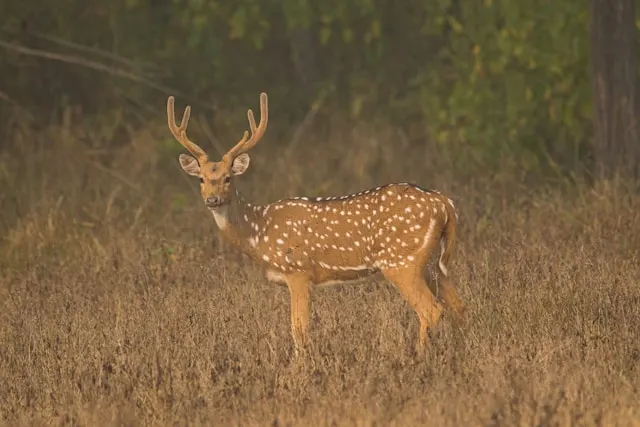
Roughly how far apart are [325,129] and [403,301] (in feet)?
28.6

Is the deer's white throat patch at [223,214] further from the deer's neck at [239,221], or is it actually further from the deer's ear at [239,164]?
the deer's ear at [239,164]

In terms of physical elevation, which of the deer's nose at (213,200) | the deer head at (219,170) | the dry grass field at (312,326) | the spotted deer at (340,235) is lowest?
the dry grass field at (312,326)

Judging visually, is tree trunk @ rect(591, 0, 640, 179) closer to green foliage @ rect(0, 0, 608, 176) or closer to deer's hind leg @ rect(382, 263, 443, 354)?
green foliage @ rect(0, 0, 608, 176)

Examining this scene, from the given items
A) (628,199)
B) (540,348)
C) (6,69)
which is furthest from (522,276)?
(6,69)

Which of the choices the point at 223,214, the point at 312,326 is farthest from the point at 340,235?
the point at 223,214

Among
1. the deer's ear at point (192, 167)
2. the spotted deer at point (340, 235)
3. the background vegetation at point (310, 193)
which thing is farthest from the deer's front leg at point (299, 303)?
the deer's ear at point (192, 167)

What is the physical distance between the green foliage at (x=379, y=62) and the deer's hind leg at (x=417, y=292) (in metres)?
Result: 4.54

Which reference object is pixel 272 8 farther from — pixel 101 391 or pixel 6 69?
pixel 101 391

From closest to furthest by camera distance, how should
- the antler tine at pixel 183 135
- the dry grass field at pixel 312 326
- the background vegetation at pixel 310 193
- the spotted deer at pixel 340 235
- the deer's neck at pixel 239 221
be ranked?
the dry grass field at pixel 312 326 → the background vegetation at pixel 310 193 → the spotted deer at pixel 340 235 → the deer's neck at pixel 239 221 → the antler tine at pixel 183 135

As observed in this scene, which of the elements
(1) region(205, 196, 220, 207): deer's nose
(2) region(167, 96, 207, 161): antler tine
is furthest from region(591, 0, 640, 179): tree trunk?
(1) region(205, 196, 220, 207): deer's nose

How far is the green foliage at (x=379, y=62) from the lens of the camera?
15094 millimetres

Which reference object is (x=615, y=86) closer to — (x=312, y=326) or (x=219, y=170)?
(x=219, y=170)

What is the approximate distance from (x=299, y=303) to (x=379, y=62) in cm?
1095

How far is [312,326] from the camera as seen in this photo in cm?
971
